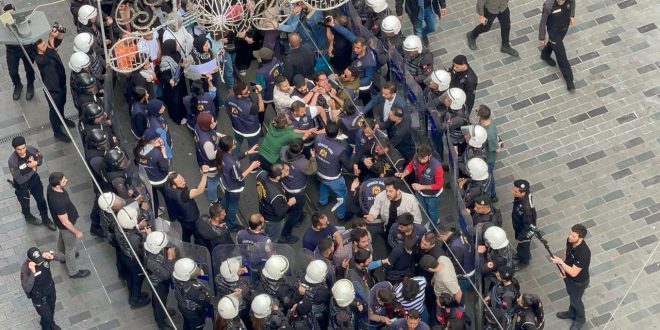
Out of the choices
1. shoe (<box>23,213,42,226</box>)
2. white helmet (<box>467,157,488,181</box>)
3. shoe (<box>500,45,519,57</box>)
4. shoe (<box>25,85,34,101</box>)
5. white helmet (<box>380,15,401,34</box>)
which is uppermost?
white helmet (<box>380,15,401,34</box>)

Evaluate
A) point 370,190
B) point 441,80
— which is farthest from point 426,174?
point 441,80

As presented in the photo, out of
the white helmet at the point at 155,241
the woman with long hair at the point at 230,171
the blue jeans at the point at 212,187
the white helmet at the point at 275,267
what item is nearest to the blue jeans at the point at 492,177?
the woman with long hair at the point at 230,171

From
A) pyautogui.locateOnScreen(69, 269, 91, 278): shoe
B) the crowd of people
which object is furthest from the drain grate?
pyautogui.locateOnScreen(69, 269, 91, 278): shoe

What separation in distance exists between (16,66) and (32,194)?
2378 millimetres

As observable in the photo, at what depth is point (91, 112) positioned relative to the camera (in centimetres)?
1828

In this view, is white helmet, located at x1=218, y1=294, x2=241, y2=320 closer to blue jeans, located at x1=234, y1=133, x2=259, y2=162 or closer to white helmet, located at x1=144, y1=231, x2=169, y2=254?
white helmet, located at x1=144, y1=231, x2=169, y2=254

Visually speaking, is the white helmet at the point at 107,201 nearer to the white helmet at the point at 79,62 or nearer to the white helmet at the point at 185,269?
the white helmet at the point at 185,269

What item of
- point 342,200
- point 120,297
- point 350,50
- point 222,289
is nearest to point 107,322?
point 120,297

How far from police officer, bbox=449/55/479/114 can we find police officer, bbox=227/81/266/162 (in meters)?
2.48

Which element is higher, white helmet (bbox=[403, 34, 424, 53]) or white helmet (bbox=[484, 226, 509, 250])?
white helmet (bbox=[403, 34, 424, 53])

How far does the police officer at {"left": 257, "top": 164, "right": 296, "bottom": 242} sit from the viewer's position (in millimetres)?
17656

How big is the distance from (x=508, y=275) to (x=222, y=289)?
10.4 ft

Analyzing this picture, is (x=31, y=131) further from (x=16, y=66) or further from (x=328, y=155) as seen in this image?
(x=328, y=155)

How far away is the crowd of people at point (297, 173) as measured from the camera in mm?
16734
